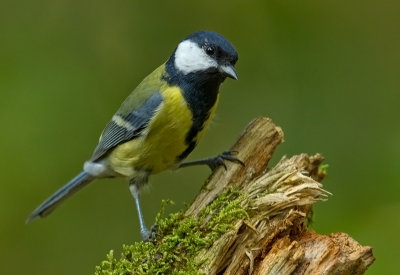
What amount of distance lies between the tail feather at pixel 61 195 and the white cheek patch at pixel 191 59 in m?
0.61

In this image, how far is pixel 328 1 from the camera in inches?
95.7

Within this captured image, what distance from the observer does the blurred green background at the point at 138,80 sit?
240 cm

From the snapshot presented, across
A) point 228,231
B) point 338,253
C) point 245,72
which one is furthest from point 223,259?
point 245,72

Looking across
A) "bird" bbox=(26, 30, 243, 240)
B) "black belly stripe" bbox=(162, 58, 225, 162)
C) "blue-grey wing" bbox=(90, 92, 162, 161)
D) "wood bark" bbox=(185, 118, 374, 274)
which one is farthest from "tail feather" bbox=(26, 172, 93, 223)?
"wood bark" bbox=(185, 118, 374, 274)

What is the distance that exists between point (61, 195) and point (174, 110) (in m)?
0.65

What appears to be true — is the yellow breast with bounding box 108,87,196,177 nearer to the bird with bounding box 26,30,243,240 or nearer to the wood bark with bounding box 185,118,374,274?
the bird with bounding box 26,30,243,240

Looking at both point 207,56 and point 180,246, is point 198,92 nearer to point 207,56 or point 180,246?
point 207,56

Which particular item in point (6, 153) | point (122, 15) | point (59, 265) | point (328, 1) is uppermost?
point (328, 1)

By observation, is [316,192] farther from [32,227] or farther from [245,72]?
[32,227]

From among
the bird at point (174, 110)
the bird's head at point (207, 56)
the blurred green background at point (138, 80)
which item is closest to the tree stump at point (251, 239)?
the bird at point (174, 110)

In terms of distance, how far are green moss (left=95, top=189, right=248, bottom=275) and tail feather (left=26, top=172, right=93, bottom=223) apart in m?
0.79

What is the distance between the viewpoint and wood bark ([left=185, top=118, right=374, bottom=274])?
1433 millimetres

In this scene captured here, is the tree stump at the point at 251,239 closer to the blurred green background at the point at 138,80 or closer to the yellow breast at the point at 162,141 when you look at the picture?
the yellow breast at the point at 162,141

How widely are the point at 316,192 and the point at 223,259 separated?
0.99ft
